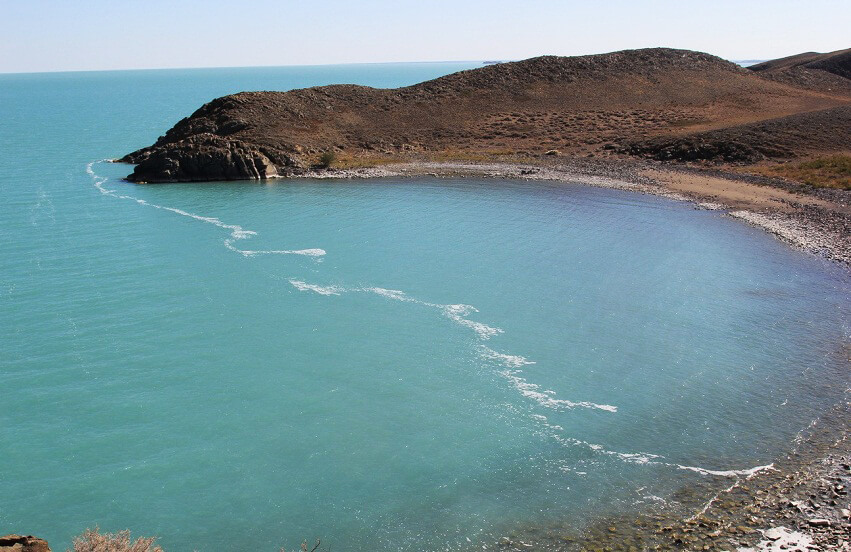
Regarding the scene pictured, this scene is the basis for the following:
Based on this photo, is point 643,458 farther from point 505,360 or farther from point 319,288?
point 319,288

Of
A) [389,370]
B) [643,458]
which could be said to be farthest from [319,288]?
[643,458]

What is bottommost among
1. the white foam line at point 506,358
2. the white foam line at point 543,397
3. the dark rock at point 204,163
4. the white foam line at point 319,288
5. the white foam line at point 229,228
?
the white foam line at point 543,397

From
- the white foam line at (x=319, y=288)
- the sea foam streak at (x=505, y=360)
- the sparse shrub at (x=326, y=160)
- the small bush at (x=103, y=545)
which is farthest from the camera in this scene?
the sparse shrub at (x=326, y=160)

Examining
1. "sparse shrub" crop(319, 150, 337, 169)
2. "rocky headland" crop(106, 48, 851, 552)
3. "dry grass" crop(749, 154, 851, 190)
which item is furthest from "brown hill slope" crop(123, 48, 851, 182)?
"dry grass" crop(749, 154, 851, 190)

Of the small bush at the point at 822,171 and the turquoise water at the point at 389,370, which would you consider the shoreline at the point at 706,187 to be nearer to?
the small bush at the point at 822,171

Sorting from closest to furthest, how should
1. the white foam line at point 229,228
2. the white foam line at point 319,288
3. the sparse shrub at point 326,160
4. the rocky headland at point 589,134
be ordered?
the white foam line at point 319,288 → the white foam line at point 229,228 → the rocky headland at point 589,134 → the sparse shrub at point 326,160

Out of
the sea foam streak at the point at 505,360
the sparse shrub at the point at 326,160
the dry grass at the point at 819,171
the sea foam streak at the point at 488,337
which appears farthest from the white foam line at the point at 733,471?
the sparse shrub at the point at 326,160

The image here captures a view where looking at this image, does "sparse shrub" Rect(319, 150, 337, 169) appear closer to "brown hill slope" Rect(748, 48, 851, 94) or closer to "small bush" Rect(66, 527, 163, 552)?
"small bush" Rect(66, 527, 163, 552)
